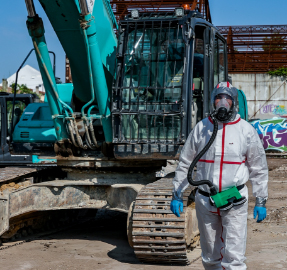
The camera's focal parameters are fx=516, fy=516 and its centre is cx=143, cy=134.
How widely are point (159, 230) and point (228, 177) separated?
151 cm

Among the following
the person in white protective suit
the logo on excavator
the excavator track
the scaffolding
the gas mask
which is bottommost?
the excavator track

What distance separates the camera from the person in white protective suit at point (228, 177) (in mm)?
4059

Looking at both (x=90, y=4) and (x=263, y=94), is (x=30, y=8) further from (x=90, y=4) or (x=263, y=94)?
(x=263, y=94)

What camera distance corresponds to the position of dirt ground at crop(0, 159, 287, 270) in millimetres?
5508

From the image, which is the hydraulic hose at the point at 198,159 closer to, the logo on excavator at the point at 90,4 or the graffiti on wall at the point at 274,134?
the logo on excavator at the point at 90,4

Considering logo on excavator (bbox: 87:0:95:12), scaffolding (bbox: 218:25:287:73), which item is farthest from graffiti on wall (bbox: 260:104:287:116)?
logo on excavator (bbox: 87:0:95:12)

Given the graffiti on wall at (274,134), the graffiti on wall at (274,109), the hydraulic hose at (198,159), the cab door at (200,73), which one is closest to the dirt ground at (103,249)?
the hydraulic hose at (198,159)

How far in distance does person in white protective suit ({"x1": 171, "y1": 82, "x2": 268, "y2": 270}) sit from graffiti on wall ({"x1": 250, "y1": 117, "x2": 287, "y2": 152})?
51.7 ft

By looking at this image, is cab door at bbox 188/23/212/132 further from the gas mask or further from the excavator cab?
the gas mask

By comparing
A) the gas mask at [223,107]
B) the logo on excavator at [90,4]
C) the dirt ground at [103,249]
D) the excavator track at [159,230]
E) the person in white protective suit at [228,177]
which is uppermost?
the logo on excavator at [90,4]

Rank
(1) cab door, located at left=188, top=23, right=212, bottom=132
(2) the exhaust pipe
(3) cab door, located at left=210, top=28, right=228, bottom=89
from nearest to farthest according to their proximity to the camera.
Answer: (2) the exhaust pipe → (1) cab door, located at left=188, top=23, right=212, bottom=132 → (3) cab door, located at left=210, top=28, right=228, bottom=89

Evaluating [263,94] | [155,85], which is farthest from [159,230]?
[263,94]

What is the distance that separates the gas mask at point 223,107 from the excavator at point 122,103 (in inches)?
60.8

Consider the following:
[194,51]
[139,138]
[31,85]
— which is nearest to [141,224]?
[139,138]
